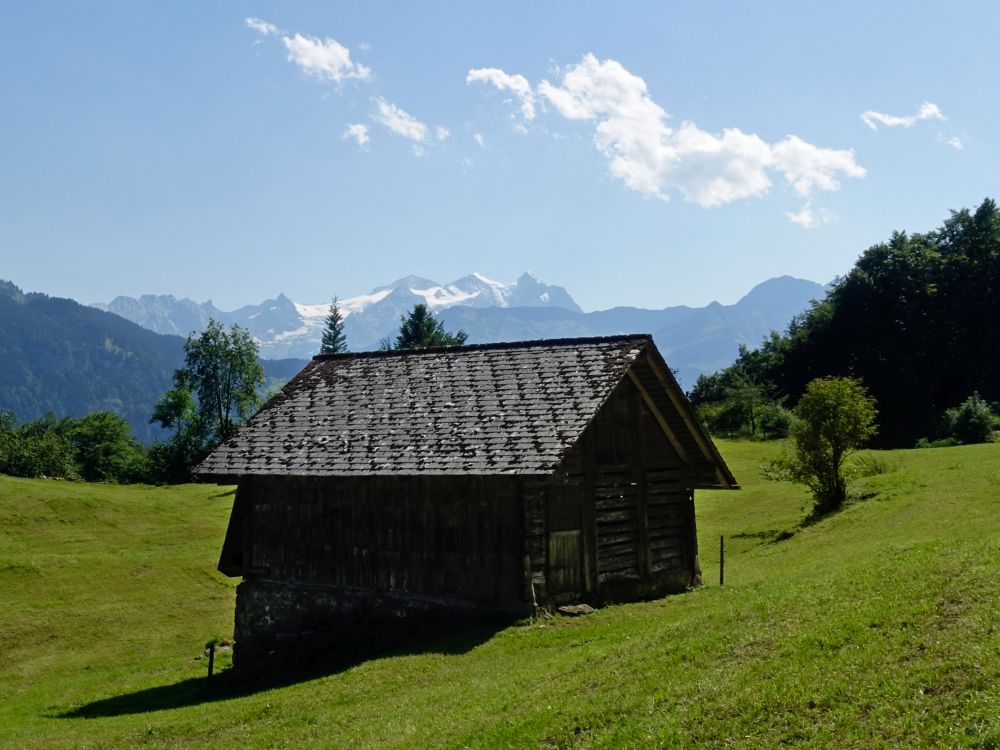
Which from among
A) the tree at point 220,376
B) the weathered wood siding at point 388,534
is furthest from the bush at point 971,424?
the tree at point 220,376

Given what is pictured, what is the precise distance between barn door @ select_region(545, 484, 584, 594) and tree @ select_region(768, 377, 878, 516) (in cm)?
1808

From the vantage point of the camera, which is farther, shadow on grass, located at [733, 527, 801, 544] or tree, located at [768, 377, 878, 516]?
tree, located at [768, 377, 878, 516]

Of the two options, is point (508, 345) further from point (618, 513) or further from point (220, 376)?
point (220, 376)

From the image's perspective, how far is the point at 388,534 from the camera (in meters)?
23.1

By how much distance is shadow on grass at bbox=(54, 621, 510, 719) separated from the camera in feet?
66.3

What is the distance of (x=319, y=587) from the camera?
24.4 meters

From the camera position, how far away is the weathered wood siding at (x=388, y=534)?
21.6 meters

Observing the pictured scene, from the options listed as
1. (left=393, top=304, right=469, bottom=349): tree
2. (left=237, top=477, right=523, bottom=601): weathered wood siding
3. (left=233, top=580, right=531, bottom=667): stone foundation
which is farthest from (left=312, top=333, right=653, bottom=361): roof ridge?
(left=393, top=304, right=469, bottom=349): tree

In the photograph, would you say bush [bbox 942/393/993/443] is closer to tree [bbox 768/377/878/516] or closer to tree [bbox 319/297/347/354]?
tree [bbox 768/377/878/516]

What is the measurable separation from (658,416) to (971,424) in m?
40.3

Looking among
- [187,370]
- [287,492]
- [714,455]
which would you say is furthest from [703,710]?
[187,370]

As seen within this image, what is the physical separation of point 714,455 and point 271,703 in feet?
46.8

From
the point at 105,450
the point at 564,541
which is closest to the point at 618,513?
the point at 564,541

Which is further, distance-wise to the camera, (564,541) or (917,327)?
(917,327)
